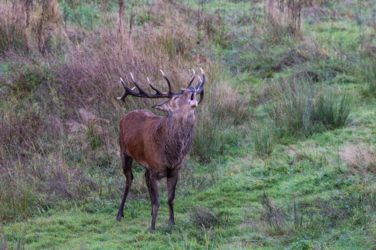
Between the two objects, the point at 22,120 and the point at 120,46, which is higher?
the point at 120,46

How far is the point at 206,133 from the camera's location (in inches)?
306

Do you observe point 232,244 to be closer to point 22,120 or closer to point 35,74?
point 22,120

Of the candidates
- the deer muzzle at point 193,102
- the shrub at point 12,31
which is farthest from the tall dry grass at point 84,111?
the deer muzzle at point 193,102

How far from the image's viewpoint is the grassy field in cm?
515

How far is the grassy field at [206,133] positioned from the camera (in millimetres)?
5152

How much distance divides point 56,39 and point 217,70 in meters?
4.78

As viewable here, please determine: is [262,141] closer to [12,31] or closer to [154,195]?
[154,195]

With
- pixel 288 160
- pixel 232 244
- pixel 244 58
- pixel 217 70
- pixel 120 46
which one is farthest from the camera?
pixel 244 58

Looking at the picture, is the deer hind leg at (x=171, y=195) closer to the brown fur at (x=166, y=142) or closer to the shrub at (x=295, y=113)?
the brown fur at (x=166, y=142)

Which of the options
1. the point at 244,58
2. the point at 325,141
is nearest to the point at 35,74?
the point at 244,58

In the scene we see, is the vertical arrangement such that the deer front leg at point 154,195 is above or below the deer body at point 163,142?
below

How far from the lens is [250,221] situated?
529cm

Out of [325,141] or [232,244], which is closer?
[232,244]

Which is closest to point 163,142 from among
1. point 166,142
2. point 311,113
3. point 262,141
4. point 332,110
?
point 166,142
